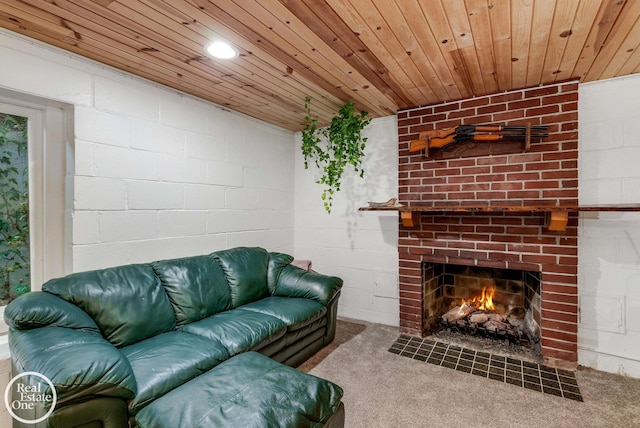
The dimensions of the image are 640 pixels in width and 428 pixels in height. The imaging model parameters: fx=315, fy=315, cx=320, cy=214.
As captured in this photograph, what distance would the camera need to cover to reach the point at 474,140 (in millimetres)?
2820

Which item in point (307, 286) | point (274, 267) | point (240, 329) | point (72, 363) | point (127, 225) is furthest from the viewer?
point (274, 267)

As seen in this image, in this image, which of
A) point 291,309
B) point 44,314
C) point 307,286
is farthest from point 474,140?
point 44,314

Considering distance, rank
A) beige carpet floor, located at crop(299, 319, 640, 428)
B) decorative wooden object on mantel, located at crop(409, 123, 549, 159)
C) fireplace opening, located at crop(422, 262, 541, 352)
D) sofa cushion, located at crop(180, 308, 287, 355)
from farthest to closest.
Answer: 1. fireplace opening, located at crop(422, 262, 541, 352)
2. decorative wooden object on mantel, located at crop(409, 123, 549, 159)
3. sofa cushion, located at crop(180, 308, 287, 355)
4. beige carpet floor, located at crop(299, 319, 640, 428)

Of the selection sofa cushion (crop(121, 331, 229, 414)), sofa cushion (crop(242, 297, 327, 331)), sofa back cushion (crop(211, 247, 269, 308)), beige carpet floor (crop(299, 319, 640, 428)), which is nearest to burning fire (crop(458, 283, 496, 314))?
beige carpet floor (crop(299, 319, 640, 428))

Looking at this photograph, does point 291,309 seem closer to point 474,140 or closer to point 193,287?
point 193,287

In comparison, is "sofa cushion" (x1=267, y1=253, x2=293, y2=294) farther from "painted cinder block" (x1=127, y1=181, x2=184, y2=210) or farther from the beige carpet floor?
"painted cinder block" (x1=127, y1=181, x2=184, y2=210)

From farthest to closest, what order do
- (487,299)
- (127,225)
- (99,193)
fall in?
(487,299), (127,225), (99,193)

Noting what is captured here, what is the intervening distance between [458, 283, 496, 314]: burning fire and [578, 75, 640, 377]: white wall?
78 centimetres

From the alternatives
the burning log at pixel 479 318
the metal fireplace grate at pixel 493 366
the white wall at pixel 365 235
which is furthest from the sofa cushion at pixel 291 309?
the burning log at pixel 479 318

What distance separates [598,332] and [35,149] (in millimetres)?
4422

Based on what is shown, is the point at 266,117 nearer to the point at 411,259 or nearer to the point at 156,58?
the point at 156,58

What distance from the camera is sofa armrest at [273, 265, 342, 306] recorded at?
2.82 metres

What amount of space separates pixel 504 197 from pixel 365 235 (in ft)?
4.73

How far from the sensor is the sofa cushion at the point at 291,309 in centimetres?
243
